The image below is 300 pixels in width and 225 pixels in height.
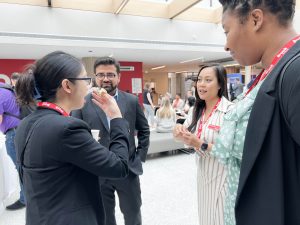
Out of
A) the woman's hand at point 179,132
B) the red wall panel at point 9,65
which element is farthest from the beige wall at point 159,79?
the woman's hand at point 179,132

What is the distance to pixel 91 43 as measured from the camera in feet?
22.3

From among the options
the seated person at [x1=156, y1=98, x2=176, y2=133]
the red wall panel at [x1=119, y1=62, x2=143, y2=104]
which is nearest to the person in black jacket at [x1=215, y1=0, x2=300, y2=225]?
the seated person at [x1=156, y1=98, x2=176, y2=133]

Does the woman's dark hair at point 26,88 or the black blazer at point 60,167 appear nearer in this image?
the black blazer at point 60,167

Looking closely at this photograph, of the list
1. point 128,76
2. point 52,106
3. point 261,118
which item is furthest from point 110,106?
point 128,76

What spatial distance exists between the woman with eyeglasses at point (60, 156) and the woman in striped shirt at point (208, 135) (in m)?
0.70

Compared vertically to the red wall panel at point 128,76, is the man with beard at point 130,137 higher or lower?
lower

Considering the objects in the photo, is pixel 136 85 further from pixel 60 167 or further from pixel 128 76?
pixel 60 167

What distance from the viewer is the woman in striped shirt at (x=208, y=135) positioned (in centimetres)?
153

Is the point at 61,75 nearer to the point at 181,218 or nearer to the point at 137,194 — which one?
the point at 137,194

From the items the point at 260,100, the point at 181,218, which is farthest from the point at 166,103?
the point at 260,100

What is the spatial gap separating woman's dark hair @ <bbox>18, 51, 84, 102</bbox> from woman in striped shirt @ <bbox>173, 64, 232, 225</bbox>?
879mm

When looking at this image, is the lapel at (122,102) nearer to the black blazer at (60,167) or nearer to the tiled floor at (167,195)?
the black blazer at (60,167)

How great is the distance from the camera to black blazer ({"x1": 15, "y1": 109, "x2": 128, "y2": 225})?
91cm

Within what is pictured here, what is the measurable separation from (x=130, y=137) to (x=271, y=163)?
134 cm
